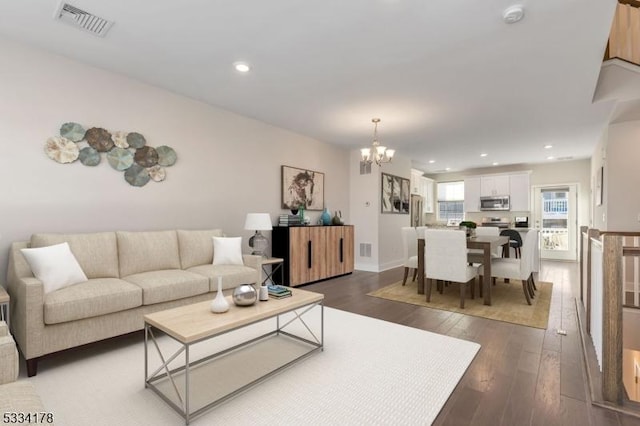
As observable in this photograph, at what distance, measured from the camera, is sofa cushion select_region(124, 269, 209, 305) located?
2.77 meters

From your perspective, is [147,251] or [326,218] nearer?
[147,251]

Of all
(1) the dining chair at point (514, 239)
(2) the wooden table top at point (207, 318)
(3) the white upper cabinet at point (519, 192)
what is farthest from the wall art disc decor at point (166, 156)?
(3) the white upper cabinet at point (519, 192)

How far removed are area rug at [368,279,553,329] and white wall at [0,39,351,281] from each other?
232 cm

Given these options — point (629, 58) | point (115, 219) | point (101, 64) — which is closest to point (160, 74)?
point (101, 64)

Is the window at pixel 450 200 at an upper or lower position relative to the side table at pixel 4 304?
upper

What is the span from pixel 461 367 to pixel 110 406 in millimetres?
2323

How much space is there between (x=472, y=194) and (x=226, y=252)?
7.48 meters

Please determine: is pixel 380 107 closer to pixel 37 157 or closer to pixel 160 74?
pixel 160 74

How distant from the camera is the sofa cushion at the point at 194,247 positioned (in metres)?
3.62

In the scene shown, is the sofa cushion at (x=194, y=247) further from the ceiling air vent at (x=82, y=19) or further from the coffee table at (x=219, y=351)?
the ceiling air vent at (x=82, y=19)

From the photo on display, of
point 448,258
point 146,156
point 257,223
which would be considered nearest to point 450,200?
point 448,258

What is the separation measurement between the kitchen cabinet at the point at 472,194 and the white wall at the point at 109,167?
6.12m

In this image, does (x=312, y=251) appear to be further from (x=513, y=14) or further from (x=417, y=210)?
(x=417, y=210)

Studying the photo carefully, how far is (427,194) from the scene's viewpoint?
938cm
